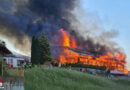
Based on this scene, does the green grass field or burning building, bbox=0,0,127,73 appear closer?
the green grass field

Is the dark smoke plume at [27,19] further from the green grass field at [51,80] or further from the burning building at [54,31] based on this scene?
the green grass field at [51,80]

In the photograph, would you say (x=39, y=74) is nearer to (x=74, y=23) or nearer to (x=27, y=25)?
(x=27, y=25)

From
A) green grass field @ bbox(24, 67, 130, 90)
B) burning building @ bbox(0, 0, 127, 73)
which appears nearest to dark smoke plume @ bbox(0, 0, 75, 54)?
burning building @ bbox(0, 0, 127, 73)

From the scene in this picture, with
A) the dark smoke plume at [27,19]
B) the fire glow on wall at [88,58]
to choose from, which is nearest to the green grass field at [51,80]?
the fire glow on wall at [88,58]

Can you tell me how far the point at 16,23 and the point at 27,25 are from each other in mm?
4417

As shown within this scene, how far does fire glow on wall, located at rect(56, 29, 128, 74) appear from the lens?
68000 mm

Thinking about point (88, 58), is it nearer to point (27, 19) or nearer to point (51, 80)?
point (27, 19)

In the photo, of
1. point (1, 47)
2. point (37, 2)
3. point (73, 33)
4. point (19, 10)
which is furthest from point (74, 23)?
point (1, 47)

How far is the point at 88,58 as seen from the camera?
70.9 metres

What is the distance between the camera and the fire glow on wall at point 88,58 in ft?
223

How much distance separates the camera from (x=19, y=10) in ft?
265

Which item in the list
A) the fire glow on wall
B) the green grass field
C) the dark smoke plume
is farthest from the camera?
the dark smoke plume

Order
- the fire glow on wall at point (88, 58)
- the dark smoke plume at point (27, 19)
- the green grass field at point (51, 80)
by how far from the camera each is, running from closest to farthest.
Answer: the green grass field at point (51, 80), the fire glow on wall at point (88, 58), the dark smoke plume at point (27, 19)

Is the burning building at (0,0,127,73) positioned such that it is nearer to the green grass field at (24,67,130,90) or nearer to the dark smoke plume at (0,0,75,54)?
the dark smoke plume at (0,0,75,54)
